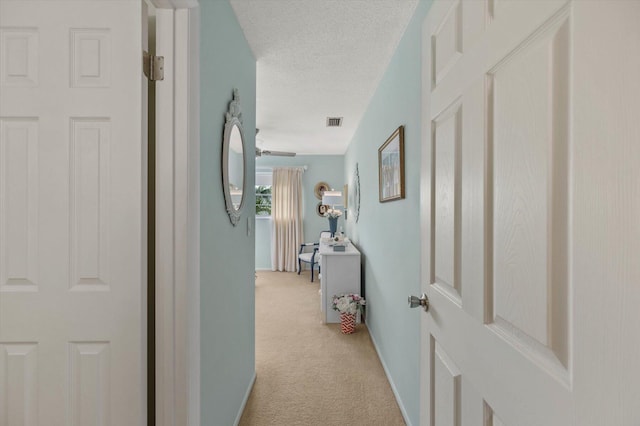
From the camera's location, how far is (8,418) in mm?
1069

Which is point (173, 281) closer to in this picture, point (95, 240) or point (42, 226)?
point (95, 240)

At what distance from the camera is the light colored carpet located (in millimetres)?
1948

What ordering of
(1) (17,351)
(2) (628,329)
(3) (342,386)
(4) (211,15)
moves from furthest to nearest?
(3) (342,386), (4) (211,15), (1) (17,351), (2) (628,329)

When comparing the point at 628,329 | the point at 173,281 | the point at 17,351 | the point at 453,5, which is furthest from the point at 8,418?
the point at 453,5

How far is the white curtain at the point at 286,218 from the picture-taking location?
21.2 feet

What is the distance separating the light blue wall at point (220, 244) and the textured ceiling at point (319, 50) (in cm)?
21

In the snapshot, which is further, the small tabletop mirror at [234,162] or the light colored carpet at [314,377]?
the light colored carpet at [314,377]

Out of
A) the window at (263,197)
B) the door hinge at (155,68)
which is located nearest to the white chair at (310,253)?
the window at (263,197)

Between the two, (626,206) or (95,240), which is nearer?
(626,206)

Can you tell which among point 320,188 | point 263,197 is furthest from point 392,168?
point 263,197

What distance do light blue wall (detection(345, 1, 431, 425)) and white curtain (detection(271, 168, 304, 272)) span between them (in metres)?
3.36

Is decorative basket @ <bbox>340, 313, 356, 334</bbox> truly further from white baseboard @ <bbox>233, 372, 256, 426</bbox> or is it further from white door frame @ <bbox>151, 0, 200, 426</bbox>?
white door frame @ <bbox>151, 0, 200, 426</bbox>

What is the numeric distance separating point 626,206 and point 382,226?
2280 mm

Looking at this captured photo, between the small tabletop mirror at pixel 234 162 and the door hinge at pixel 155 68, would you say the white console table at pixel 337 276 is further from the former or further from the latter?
the door hinge at pixel 155 68
